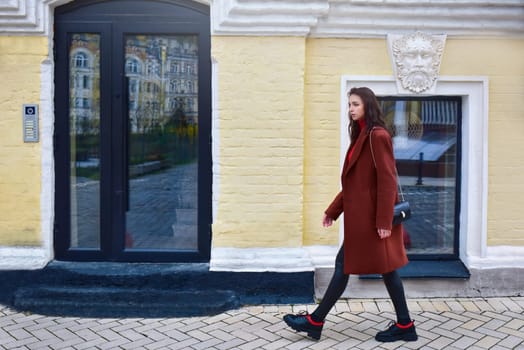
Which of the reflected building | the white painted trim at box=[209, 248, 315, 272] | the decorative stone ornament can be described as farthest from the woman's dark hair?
the reflected building

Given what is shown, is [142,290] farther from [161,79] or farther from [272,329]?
[161,79]

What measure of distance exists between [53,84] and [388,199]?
10.7 feet

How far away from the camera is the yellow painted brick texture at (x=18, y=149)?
17.6 feet

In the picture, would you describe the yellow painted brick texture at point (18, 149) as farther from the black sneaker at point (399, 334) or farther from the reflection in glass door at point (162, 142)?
the black sneaker at point (399, 334)

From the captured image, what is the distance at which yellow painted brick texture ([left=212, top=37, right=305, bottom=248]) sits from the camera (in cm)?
530

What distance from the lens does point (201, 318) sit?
5.01 metres

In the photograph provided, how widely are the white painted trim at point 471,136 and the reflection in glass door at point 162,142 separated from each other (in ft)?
4.82

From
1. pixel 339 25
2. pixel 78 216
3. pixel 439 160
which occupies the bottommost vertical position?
pixel 78 216

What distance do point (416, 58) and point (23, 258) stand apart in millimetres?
4003

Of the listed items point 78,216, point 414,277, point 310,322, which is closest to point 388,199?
point 310,322

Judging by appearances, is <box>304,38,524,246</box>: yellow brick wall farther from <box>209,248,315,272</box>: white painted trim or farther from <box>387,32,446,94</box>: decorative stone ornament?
<box>209,248,315,272</box>: white painted trim

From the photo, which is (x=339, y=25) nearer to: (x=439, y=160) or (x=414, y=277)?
(x=439, y=160)

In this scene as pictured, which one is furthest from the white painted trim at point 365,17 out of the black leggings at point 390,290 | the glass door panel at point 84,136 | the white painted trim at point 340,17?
the black leggings at point 390,290

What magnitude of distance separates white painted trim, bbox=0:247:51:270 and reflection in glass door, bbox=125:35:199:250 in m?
0.79
